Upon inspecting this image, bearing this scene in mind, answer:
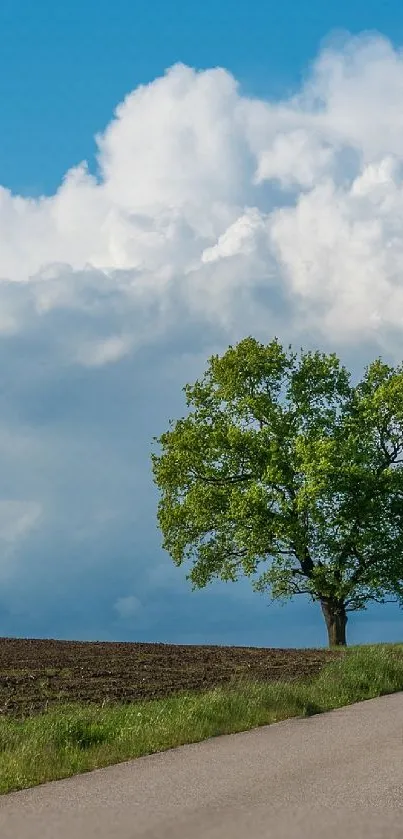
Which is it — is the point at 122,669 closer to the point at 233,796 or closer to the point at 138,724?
the point at 138,724

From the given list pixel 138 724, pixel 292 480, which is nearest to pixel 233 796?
pixel 138 724

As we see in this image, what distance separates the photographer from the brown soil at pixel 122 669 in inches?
874

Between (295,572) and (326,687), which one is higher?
(295,572)

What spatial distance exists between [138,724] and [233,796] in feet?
17.0

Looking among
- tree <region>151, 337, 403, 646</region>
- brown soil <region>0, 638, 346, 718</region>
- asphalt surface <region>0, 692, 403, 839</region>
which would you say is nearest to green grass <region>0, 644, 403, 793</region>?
asphalt surface <region>0, 692, 403, 839</region>

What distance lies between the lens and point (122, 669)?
1131 inches

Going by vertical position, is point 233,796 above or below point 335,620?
below

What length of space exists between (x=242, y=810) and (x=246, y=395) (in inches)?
1394

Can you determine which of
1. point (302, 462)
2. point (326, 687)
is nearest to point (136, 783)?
point (326, 687)

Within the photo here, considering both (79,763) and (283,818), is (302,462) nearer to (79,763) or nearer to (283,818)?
(79,763)

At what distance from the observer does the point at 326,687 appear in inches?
870

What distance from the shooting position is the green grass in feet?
44.1

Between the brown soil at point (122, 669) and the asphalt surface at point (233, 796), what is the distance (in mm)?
6018

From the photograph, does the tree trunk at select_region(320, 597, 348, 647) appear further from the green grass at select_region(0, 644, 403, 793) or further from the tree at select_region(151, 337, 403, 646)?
the green grass at select_region(0, 644, 403, 793)
